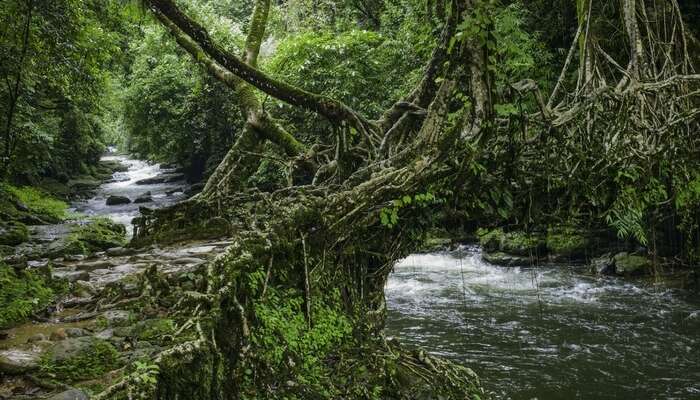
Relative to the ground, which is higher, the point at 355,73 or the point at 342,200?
the point at 355,73

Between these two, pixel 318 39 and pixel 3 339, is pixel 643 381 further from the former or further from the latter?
pixel 318 39

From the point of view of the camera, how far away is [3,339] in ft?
11.7

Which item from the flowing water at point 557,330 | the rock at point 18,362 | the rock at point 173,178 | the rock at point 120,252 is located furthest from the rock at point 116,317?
the rock at point 173,178

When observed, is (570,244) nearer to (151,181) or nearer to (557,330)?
(557,330)

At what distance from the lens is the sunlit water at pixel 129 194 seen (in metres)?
19.3

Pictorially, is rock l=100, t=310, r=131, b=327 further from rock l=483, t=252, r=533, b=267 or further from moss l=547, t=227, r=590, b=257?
moss l=547, t=227, r=590, b=257

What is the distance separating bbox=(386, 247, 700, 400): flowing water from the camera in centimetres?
702

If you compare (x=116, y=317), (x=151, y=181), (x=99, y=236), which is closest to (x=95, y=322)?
(x=116, y=317)

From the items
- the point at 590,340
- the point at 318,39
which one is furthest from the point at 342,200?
the point at 318,39

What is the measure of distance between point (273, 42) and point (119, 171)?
17864mm

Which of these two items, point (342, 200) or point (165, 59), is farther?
point (165, 59)

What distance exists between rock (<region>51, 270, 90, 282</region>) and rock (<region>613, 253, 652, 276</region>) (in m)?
10.4

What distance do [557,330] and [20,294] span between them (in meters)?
7.77

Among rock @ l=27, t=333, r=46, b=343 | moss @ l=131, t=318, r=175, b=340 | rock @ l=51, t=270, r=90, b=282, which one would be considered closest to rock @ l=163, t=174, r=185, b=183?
rock @ l=51, t=270, r=90, b=282
